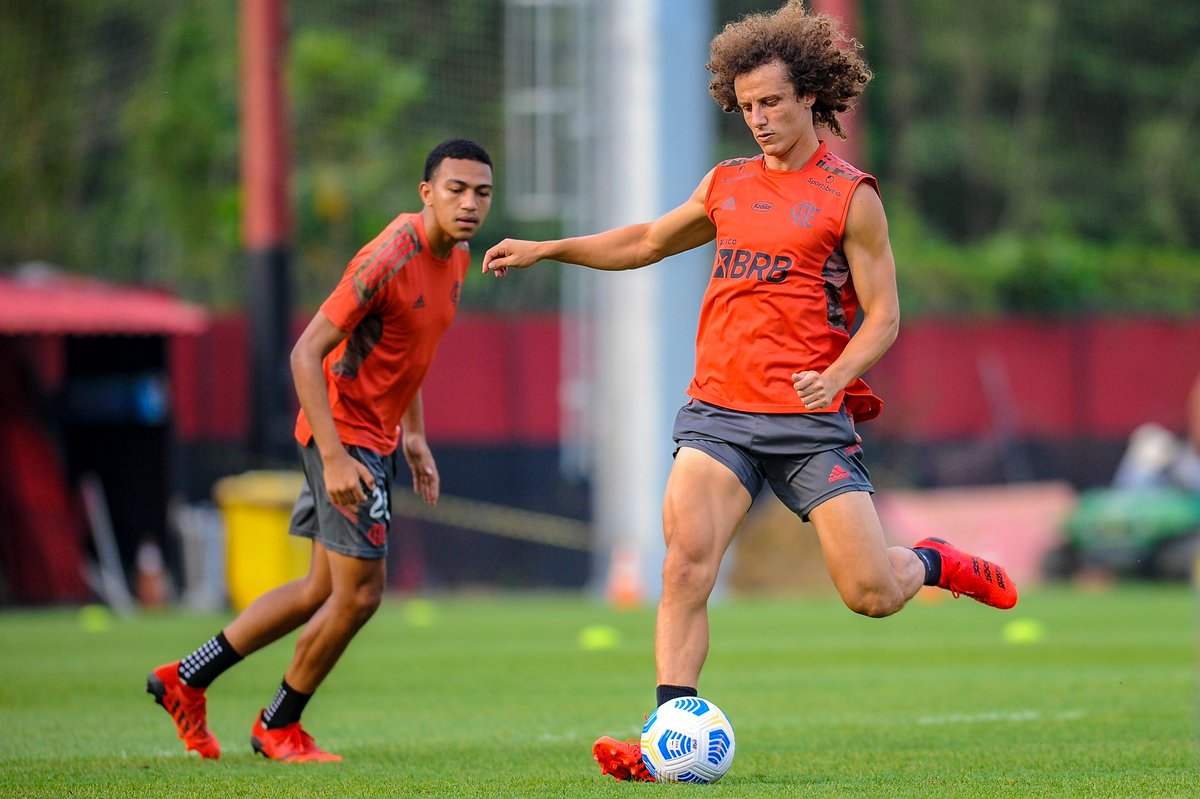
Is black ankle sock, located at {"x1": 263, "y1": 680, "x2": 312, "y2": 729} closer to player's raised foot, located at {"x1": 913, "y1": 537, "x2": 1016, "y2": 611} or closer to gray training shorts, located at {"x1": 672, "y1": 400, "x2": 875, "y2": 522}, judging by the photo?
gray training shorts, located at {"x1": 672, "y1": 400, "x2": 875, "y2": 522}

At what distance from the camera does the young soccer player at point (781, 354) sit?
18.7 feet

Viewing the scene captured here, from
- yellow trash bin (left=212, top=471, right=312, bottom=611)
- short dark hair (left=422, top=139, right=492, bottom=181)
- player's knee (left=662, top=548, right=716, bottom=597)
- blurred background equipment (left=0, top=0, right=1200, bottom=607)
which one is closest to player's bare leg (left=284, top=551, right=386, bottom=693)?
player's knee (left=662, top=548, right=716, bottom=597)

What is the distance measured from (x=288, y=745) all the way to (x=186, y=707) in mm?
414

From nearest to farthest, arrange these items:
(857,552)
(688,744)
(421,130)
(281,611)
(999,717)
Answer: (688,744)
(857,552)
(281,611)
(999,717)
(421,130)

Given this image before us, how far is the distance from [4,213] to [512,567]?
51.8ft

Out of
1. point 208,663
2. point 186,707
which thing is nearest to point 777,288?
point 208,663

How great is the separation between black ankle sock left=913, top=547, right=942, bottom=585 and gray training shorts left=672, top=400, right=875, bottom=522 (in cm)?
41

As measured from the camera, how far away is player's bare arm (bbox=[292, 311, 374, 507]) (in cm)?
621

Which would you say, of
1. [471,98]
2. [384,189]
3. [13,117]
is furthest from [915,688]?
[13,117]

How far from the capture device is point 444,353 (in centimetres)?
2281

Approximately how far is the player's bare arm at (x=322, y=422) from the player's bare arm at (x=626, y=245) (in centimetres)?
67

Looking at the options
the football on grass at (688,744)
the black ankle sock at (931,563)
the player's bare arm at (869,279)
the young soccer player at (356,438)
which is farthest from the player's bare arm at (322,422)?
the black ankle sock at (931,563)

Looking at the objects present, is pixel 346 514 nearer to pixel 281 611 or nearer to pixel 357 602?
pixel 357 602

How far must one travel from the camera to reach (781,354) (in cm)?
579
